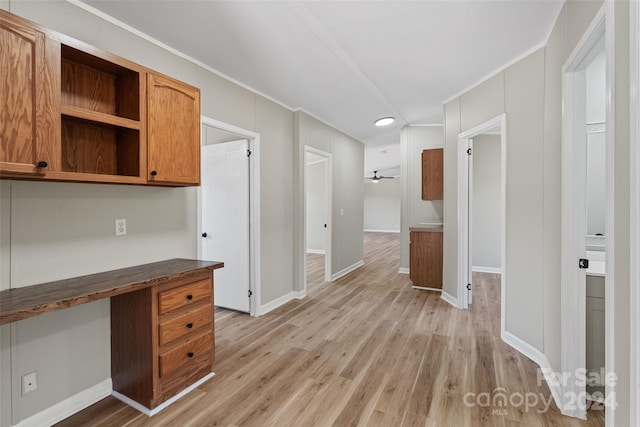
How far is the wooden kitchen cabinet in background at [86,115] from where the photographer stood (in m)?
1.37

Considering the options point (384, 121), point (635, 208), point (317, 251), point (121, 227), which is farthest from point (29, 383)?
point (317, 251)

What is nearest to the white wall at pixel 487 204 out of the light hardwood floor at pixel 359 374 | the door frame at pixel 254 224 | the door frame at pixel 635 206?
the light hardwood floor at pixel 359 374

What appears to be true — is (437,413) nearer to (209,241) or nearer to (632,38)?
(632,38)

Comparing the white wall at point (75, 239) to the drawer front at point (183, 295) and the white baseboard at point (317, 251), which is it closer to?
the drawer front at point (183, 295)

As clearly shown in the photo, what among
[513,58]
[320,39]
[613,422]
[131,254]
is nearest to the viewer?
[613,422]

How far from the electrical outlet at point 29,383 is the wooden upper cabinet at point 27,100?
1187 millimetres

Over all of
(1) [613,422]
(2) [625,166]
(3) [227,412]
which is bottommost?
(3) [227,412]

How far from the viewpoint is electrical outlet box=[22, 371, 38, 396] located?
1.62 m

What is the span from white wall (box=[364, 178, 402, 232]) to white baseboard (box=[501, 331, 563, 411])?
10363 mm

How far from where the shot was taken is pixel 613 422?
1112 mm

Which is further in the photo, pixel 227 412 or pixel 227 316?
pixel 227 316

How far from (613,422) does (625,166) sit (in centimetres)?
100

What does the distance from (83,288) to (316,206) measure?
6356 millimetres

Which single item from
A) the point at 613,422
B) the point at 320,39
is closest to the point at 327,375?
the point at 613,422
